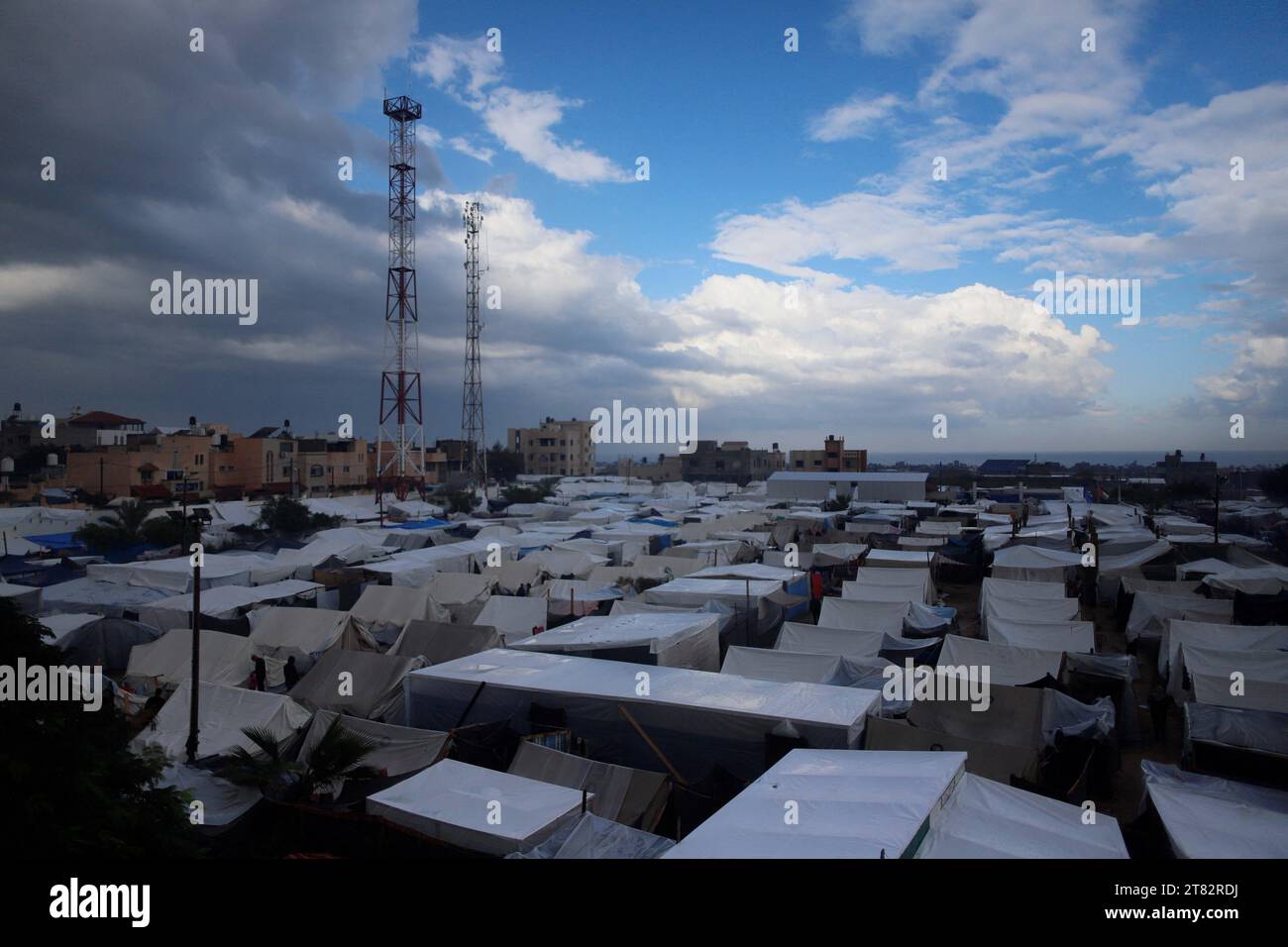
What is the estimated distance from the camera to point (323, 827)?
19.9 feet

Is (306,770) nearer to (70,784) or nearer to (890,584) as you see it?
(70,784)

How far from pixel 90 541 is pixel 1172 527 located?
33726 mm

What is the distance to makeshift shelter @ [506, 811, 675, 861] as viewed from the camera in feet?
16.0

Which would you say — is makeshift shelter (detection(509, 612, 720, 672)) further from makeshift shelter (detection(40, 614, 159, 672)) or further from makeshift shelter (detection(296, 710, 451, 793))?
makeshift shelter (detection(40, 614, 159, 672))

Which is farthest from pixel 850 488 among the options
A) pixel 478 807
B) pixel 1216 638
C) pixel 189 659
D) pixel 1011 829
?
pixel 478 807

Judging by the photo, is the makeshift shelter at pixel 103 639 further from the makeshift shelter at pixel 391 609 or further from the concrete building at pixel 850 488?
the concrete building at pixel 850 488

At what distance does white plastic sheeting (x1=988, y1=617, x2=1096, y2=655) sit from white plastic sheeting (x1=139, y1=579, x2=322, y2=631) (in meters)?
13.1

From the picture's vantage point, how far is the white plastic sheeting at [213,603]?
524 inches

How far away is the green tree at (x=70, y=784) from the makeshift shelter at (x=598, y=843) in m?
2.10

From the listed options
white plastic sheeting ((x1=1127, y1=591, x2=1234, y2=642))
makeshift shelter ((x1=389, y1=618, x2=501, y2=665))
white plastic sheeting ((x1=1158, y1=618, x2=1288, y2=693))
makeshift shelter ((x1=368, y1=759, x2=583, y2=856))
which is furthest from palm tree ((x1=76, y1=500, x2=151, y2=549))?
white plastic sheeting ((x1=1127, y1=591, x2=1234, y2=642))

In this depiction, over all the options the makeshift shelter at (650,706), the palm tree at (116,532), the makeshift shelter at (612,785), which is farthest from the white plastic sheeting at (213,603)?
the palm tree at (116,532)

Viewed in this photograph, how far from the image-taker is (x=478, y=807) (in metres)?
5.69

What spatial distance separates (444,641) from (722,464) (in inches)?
2792
